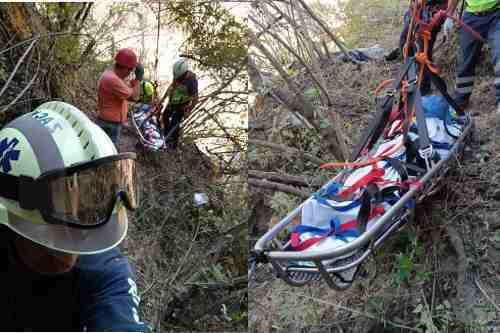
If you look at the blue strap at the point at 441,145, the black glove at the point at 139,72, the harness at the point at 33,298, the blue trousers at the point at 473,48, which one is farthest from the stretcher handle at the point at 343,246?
the black glove at the point at 139,72

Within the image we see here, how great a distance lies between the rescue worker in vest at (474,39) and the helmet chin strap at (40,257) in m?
2.30

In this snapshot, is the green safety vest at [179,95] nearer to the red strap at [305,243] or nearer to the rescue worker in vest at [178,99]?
the rescue worker in vest at [178,99]

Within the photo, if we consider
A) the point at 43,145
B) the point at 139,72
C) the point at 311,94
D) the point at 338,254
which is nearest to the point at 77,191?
the point at 43,145

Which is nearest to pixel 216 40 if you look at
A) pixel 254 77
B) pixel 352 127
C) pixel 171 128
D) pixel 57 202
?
pixel 171 128

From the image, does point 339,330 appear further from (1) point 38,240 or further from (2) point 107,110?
(2) point 107,110

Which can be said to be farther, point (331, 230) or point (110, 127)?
point (110, 127)

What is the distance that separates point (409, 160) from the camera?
208 cm

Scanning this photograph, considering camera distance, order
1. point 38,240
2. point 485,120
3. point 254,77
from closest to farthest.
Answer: point 38,240 < point 485,120 < point 254,77

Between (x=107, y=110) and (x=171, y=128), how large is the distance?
3.99ft

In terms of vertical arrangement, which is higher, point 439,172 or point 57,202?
point 57,202

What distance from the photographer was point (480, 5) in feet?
8.61

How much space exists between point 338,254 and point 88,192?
824mm

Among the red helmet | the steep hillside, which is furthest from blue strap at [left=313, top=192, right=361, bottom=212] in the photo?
the red helmet

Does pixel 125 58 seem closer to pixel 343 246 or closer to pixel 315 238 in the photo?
pixel 315 238
